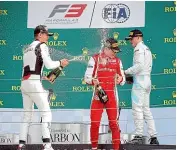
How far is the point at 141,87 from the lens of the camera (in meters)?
5.45

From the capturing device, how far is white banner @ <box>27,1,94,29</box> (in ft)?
19.8

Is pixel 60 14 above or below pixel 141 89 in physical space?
above

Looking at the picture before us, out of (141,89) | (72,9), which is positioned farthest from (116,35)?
(141,89)

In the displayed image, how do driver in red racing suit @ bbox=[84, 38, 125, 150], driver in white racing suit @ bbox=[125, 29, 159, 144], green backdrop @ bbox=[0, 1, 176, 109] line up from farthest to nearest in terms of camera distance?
green backdrop @ bbox=[0, 1, 176, 109], driver in white racing suit @ bbox=[125, 29, 159, 144], driver in red racing suit @ bbox=[84, 38, 125, 150]

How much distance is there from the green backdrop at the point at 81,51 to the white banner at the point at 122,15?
4 cm

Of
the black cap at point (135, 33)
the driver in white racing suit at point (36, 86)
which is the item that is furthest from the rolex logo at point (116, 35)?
the driver in white racing suit at point (36, 86)

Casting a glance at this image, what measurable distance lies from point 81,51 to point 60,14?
0.30 m

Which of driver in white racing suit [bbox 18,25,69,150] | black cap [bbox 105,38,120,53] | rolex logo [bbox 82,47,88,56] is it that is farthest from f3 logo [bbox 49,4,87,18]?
driver in white racing suit [bbox 18,25,69,150]

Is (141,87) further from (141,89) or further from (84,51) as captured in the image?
(84,51)

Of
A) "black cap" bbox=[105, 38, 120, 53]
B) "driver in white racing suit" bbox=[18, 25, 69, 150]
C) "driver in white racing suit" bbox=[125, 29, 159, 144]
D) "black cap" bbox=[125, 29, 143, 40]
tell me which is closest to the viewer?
"driver in white racing suit" bbox=[18, 25, 69, 150]

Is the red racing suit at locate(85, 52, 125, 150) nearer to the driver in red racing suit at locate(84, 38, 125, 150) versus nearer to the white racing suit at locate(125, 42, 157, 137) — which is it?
the driver in red racing suit at locate(84, 38, 125, 150)

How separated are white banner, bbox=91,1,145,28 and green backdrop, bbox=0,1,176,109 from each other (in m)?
0.04

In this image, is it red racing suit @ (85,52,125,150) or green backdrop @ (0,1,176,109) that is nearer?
red racing suit @ (85,52,125,150)

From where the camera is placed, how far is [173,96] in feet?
19.5
